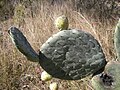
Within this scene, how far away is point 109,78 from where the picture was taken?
1531mm

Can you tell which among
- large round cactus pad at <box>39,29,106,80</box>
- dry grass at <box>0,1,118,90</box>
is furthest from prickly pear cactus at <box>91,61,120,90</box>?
dry grass at <box>0,1,118,90</box>

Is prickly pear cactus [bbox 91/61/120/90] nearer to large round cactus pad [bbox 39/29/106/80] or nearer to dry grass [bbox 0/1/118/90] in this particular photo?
large round cactus pad [bbox 39/29/106/80]

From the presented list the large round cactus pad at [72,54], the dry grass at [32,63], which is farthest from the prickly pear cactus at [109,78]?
the dry grass at [32,63]

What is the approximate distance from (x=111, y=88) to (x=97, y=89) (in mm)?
56

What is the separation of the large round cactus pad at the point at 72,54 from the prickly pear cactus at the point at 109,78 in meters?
0.05

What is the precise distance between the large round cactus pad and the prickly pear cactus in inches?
2.1

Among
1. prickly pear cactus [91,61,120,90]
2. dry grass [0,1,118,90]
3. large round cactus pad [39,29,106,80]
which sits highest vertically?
large round cactus pad [39,29,106,80]

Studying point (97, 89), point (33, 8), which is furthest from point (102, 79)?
point (33, 8)

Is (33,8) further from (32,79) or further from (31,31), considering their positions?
(32,79)

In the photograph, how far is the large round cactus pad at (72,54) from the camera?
153cm

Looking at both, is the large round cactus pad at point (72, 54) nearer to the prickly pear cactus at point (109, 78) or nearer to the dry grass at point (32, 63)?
the prickly pear cactus at point (109, 78)

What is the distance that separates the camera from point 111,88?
1.52m

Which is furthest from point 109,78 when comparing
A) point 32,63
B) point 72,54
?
point 32,63

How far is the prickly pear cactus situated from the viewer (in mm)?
1515
